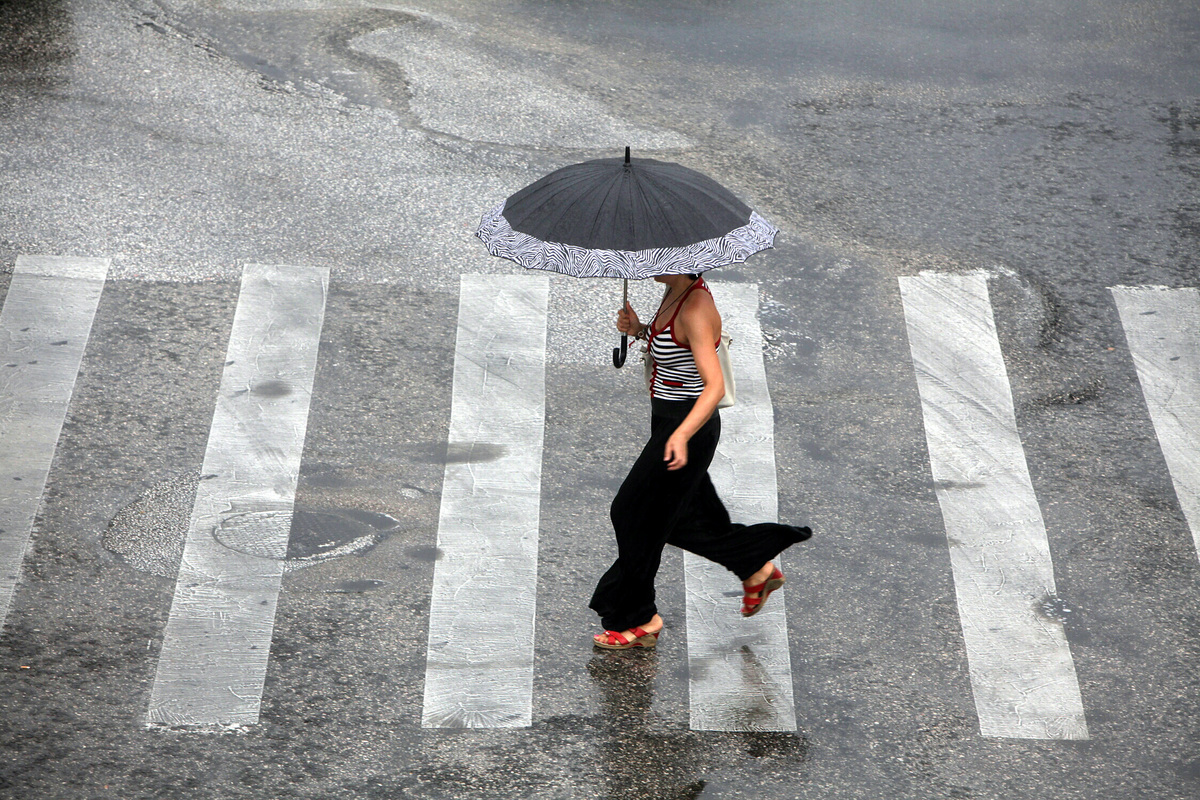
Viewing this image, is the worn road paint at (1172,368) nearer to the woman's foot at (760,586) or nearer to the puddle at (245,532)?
the woman's foot at (760,586)

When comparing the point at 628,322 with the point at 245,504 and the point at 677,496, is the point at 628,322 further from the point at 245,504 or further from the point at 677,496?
the point at 245,504

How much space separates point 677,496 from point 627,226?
3.91 feet

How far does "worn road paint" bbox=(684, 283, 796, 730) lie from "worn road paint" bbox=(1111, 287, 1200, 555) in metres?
2.18

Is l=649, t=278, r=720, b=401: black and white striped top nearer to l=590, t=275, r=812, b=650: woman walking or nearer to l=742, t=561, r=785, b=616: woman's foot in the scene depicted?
l=590, t=275, r=812, b=650: woman walking

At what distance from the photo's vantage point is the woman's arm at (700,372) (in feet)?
17.7

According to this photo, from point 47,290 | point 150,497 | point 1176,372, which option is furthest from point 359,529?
point 1176,372

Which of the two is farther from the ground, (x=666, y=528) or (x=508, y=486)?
(x=666, y=528)

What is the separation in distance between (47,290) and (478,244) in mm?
2608

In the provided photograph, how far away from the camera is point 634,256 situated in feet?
17.2

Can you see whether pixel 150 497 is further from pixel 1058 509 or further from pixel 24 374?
pixel 1058 509

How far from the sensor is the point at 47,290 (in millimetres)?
8047

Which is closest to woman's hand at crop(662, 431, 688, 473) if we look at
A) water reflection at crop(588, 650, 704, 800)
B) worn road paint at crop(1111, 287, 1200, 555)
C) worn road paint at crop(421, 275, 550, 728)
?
water reflection at crop(588, 650, 704, 800)

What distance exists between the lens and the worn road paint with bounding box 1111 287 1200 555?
288 inches

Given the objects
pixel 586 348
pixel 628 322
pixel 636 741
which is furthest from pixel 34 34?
pixel 636 741
